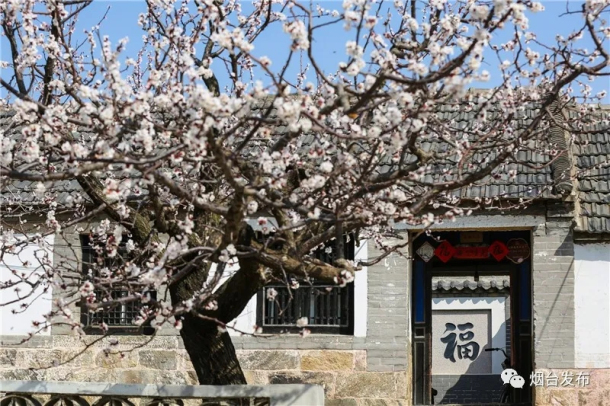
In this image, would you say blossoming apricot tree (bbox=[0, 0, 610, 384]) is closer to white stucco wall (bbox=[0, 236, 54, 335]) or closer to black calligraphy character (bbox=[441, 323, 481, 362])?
white stucco wall (bbox=[0, 236, 54, 335])

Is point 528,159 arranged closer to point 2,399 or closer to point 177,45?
point 177,45

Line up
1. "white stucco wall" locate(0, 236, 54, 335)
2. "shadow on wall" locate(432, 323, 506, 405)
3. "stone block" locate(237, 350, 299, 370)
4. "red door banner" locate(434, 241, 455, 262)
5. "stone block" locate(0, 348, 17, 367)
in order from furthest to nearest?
"shadow on wall" locate(432, 323, 506, 405), "red door banner" locate(434, 241, 455, 262), "stone block" locate(0, 348, 17, 367), "white stucco wall" locate(0, 236, 54, 335), "stone block" locate(237, 350, 299, 370)

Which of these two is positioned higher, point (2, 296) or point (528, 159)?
point (528, 159)

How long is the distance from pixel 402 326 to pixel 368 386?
2.56ft

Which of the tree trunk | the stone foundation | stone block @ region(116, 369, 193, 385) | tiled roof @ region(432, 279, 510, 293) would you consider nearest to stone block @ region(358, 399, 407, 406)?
the stone foundation

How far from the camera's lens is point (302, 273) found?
6551 mm

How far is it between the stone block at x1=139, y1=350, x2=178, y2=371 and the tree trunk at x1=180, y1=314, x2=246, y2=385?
4.58 metres

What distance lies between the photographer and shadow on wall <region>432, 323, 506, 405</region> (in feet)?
69.9

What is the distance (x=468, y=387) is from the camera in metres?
22.0

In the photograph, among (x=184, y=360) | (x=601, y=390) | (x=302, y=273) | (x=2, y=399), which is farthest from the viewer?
(x=184, y=360)

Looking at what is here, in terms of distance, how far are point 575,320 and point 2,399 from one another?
21.8ft

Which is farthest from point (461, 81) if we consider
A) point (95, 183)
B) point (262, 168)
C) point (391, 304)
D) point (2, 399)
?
point (391, 304)
